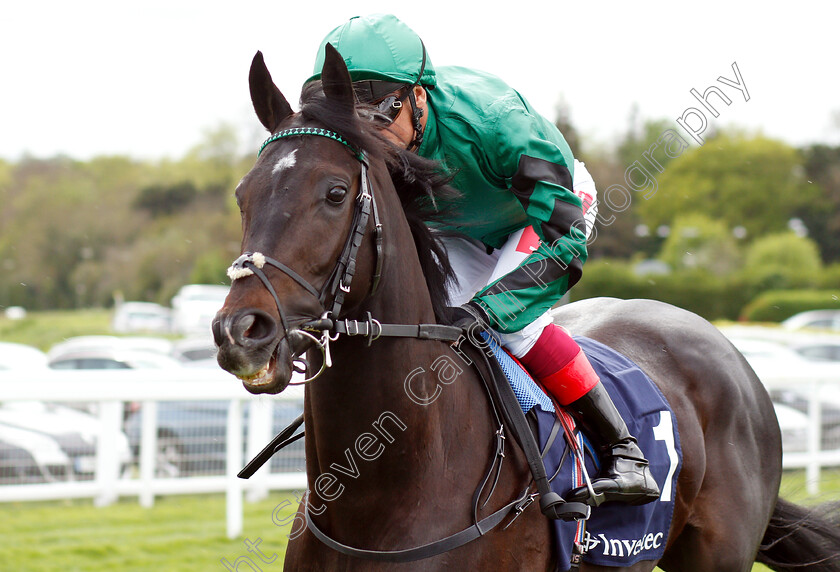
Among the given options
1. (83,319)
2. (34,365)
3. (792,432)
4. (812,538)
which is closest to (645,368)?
(812,538)

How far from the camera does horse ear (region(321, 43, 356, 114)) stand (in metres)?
2.00

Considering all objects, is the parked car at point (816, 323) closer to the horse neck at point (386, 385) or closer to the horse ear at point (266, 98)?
the horse neck at point (386, 385)

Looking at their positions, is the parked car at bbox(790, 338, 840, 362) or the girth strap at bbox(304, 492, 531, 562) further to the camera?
the parked car at bbox(790, 338, 840, 362)

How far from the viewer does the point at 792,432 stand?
822cm

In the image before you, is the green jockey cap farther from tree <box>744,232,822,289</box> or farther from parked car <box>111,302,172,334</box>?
tree <box>744,232,822,289</box>

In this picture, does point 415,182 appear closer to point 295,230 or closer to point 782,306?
point 295,230

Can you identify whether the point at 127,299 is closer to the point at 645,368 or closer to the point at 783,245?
the point at 783,245

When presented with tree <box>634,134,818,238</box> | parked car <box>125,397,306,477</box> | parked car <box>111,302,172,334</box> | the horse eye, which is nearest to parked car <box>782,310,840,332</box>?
parked car <box>111,302,172,334</box>

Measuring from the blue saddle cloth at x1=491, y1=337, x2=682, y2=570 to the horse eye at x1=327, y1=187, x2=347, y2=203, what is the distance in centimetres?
77

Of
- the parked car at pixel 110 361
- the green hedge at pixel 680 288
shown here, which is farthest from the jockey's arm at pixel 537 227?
the green hedge at pixel 680 288

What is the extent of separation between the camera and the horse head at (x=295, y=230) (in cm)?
174

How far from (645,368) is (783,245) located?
133 feet

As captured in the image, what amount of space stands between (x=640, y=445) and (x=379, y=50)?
158 cm

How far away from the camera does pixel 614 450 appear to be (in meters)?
2.65
